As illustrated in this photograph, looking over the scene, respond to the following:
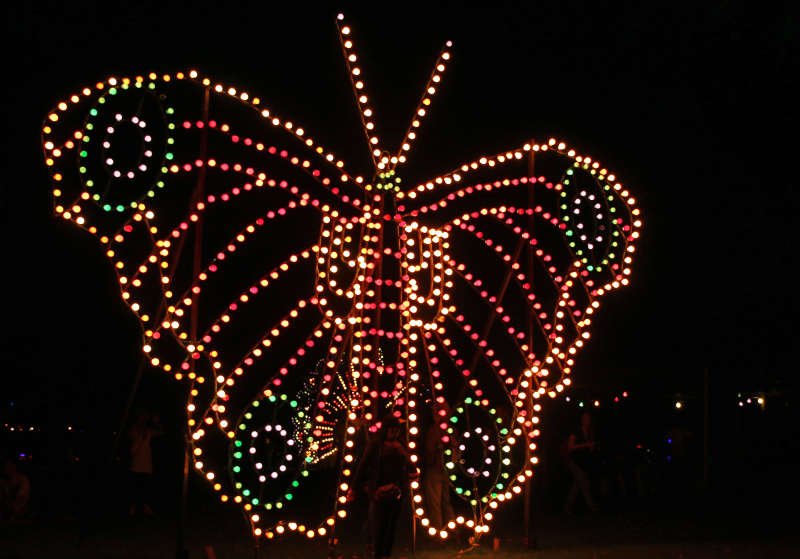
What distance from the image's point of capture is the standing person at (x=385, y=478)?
946cm

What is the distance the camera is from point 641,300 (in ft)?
61.4

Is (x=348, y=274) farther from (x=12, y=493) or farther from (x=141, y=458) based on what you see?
(x=12, y=493)

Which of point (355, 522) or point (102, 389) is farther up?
point (102, 389)

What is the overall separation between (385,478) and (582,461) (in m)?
5.23

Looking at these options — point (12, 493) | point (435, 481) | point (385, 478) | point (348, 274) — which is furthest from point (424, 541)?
point (12, 493)

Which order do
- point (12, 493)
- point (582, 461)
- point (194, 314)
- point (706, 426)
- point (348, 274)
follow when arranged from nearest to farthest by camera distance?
point (194, 314), point (348, 274), point (12, 493), point (582, 461), point (706, 426)

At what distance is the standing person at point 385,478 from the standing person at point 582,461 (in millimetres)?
4840

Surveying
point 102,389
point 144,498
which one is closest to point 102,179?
point 144,498

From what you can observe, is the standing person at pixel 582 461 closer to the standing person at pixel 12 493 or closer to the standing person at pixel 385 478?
the standing person at pixel 385 478

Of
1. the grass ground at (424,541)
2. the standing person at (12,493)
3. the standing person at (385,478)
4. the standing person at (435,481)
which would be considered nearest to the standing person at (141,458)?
the grass ground at (424,541)

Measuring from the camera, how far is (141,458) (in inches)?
484

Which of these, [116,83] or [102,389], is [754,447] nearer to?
[102,389]

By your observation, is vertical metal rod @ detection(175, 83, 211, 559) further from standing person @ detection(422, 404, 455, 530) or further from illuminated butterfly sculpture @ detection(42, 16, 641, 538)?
standing person @ detection(422, 404, 455, 530)

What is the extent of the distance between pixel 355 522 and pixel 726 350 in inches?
373
